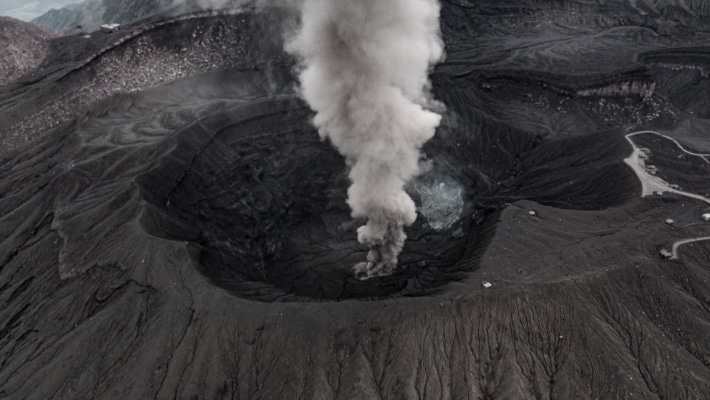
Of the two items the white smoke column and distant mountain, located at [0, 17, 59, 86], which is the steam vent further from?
the white smoke column

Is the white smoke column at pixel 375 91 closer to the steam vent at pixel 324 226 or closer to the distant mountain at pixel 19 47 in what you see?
the steam vent at pixel 324 226

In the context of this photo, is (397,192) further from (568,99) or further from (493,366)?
(568,99)

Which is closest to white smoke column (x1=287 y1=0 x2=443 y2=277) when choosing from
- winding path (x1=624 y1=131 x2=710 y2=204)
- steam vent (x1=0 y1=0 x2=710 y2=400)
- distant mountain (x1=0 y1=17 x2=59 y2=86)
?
steam vent (x1=0 y1=0 x2=710 y2=400)

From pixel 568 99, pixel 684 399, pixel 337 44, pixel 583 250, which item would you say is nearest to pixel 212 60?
pixel 337 44

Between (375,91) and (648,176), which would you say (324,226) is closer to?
(375,91)

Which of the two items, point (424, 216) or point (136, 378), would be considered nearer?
point (136, 378)

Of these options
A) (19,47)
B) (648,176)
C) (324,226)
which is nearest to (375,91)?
(324,226)
